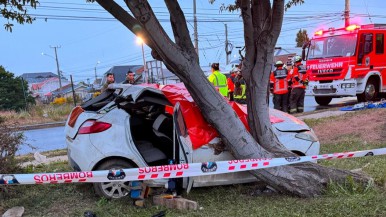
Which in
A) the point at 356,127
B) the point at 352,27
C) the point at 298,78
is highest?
the point at 352,27

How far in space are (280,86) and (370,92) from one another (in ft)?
13.8

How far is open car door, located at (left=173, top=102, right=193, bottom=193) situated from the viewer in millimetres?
4297

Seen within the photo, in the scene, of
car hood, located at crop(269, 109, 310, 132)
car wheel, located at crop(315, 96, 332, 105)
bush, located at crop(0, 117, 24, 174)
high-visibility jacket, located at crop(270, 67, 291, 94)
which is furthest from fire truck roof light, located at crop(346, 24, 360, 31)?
bush, located at crop(0, 117, 24, 174)

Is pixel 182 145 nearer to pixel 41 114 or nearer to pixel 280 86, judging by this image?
pixel 280 86

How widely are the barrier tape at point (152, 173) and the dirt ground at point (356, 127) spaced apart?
3.71 meters

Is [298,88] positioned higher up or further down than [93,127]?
further down

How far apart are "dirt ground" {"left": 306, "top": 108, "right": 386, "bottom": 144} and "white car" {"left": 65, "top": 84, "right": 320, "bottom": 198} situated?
326 cm

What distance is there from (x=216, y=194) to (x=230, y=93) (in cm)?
941

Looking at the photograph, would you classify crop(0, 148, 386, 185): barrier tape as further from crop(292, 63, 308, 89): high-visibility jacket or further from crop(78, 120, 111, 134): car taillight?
crop(292, 63, 308, 89): high-visibility jacket

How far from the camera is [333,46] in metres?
14.3

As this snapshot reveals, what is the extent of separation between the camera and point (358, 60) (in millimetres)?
13586

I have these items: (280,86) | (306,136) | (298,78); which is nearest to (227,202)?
(306,136)

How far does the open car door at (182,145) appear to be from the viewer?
14.1ft

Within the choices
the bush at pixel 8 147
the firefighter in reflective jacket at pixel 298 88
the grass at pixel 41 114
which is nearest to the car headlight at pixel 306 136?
the bush at pixel 8 147
